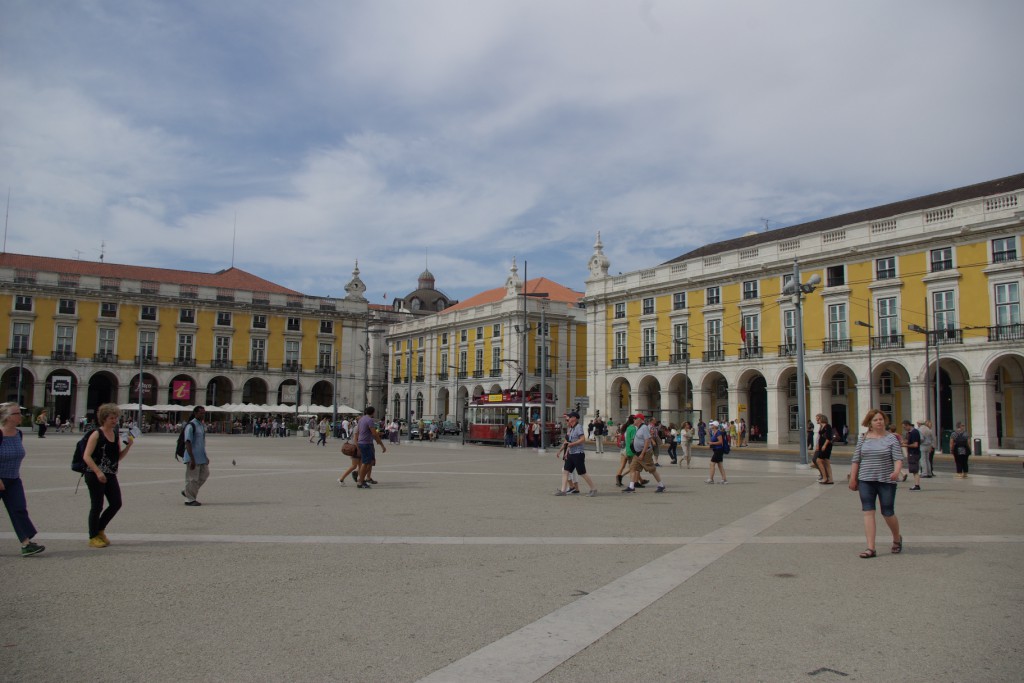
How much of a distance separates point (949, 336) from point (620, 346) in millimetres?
23687

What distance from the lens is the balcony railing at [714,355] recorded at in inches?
2009

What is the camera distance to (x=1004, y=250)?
37.9m

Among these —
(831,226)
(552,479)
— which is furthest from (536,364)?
(552,479)

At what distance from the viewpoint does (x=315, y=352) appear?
7462 cm

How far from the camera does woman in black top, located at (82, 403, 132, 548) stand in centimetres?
834

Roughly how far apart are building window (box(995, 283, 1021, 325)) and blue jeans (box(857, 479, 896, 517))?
35.5 meters

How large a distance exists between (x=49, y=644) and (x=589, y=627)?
366cm

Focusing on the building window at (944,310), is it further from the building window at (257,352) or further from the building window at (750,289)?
the building window at (257,352)

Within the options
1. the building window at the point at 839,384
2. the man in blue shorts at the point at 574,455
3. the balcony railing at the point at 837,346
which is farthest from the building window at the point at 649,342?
the man in blue shorts at the point at 574,455

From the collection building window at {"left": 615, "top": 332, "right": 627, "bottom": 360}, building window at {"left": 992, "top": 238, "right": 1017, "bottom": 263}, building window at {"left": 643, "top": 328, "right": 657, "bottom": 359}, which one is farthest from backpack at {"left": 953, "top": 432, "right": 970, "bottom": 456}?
building window at {"left": 615, "top": 332, "right": 627, "bottom": 360}

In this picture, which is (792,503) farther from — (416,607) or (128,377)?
(128,377)

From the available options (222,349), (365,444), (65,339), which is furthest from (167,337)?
(365,444)

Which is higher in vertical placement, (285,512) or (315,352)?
(315,352)

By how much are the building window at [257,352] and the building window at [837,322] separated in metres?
50.3
